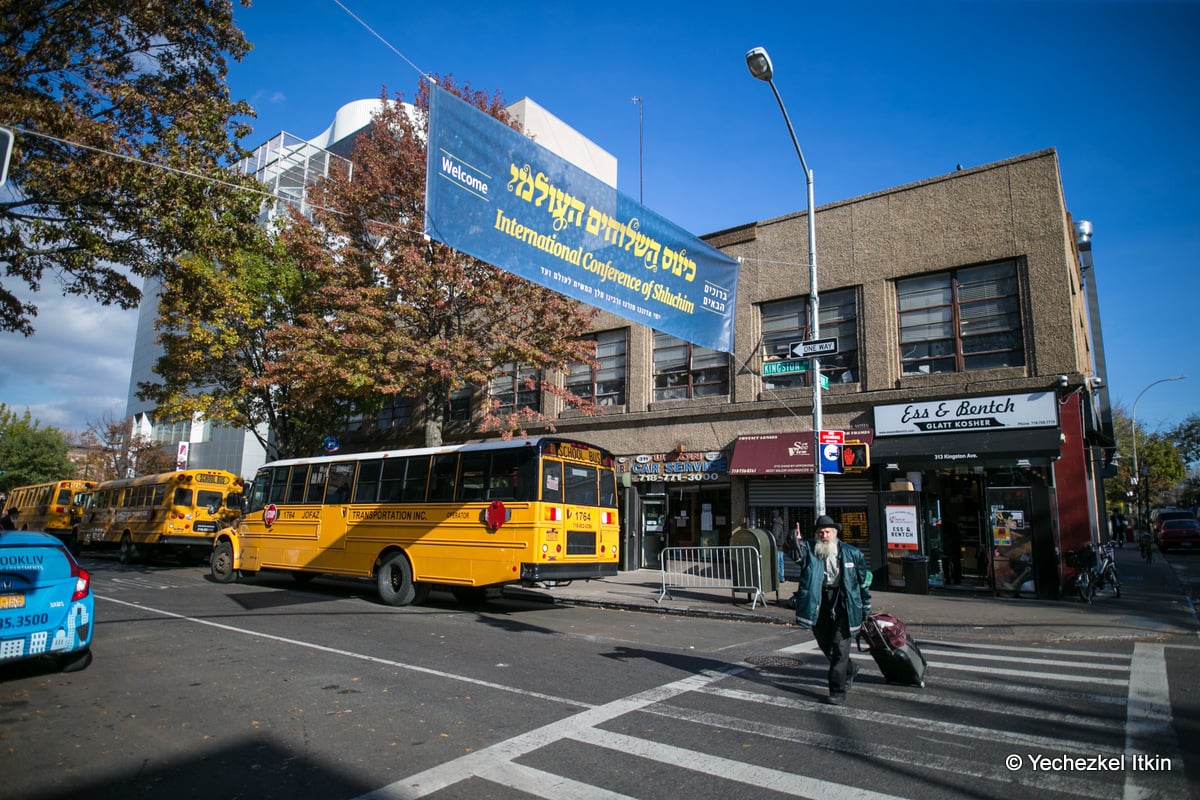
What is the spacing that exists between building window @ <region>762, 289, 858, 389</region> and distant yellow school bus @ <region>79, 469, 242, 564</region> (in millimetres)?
17132

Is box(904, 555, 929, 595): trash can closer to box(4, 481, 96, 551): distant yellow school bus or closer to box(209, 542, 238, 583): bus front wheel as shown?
box(209, 542, 238, 583): bus front wheel

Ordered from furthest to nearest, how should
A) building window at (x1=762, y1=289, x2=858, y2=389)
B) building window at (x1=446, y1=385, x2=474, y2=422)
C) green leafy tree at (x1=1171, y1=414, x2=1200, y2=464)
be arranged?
green leafy tree at (x1=1171, y1=414, x2=1200, y2=464) < building window at (x1=446, y1=385, x2=474, y2=422) < building window at (x1=762, y1=289, x2=858, y2=389)

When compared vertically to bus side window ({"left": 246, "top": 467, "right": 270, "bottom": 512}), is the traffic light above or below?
above

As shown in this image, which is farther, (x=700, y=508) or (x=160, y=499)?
(x=160, y=499)

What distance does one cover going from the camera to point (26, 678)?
23.4ft

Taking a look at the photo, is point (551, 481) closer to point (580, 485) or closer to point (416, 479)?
point (580, 485)

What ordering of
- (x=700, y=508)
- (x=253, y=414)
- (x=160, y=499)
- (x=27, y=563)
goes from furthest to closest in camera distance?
(x=253, y=414), (x=160, y=499), (x=700, y=508), (x=27, y=563)

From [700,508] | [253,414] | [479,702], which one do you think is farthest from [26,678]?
[253,414]

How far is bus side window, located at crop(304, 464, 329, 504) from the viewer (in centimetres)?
1573

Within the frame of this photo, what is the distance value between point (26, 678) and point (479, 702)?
4.84m

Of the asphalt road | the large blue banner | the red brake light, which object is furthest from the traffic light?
the red brake light

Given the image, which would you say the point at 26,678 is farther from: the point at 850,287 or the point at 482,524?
the point at 850,287

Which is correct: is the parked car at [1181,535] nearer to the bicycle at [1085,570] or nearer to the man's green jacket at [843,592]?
the bicycle at [1085,570]

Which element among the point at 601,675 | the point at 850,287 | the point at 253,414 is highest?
the point at 850,287
